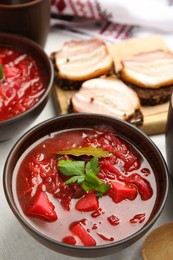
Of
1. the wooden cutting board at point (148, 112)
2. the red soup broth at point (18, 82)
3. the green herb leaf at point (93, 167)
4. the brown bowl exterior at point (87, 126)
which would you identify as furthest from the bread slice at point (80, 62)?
the green herb leaf at point (93, 167)

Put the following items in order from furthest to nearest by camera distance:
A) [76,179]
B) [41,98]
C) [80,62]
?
[80,62] → [41,98] → [76,179]

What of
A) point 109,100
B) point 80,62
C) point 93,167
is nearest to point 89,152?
point 93,167

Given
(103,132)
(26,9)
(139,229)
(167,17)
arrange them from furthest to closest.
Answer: (167,17) < (26,9) < (103,132) < (139,229)

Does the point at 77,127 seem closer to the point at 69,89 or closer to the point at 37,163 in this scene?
the point at 37,163

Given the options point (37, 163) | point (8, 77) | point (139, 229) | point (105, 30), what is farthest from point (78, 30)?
point (139, 229)

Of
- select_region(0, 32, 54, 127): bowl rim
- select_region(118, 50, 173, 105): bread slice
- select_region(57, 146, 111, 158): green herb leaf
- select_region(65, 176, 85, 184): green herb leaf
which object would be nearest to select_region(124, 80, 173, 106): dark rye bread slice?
select_region(118, 50, 173, 105): bread slice

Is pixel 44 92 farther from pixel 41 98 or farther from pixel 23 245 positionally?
pixel 23 245
